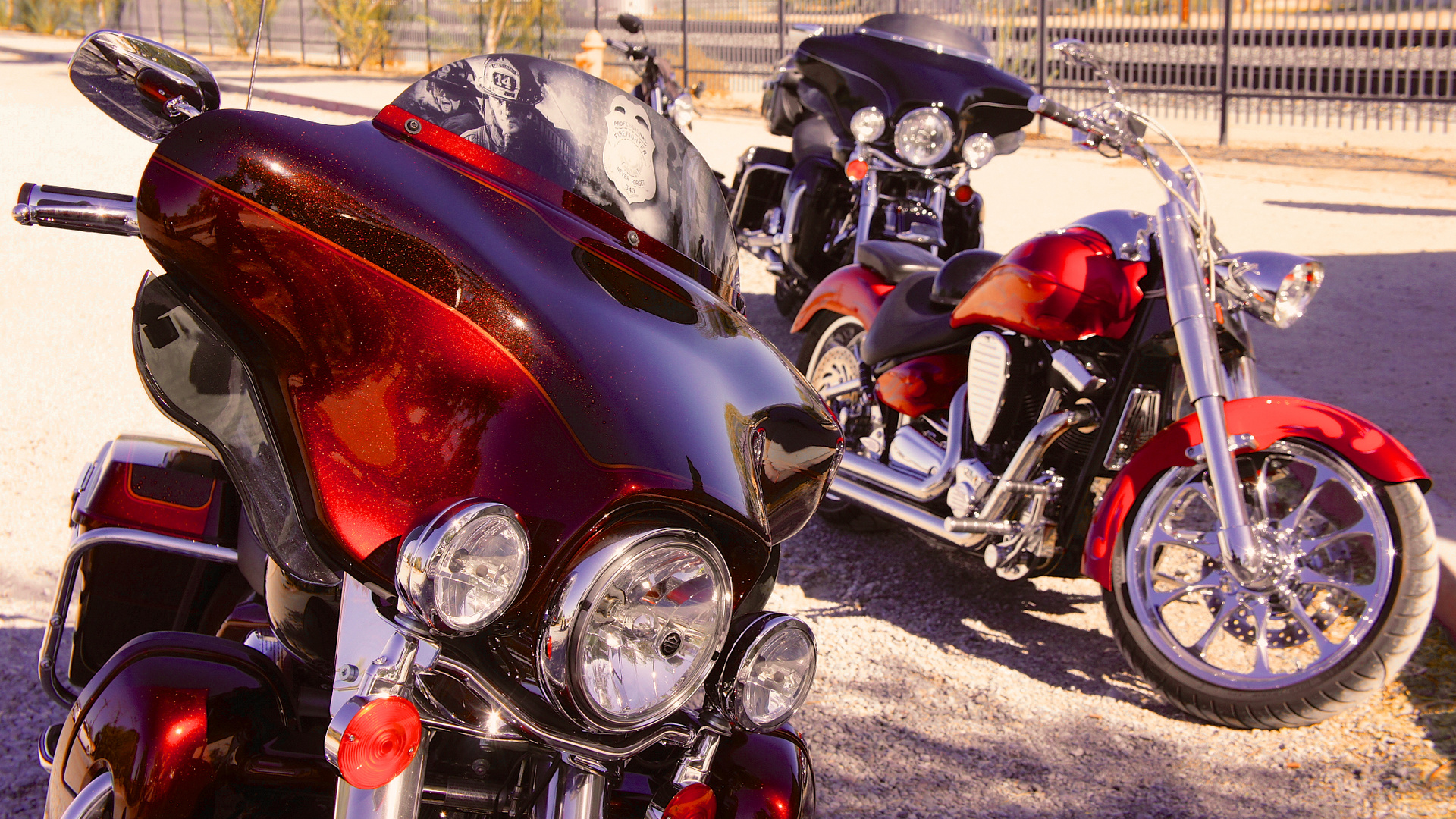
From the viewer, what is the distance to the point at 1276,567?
305cm

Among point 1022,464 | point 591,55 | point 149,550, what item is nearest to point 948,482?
point 1022,464

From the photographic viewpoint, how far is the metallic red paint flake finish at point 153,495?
237cm

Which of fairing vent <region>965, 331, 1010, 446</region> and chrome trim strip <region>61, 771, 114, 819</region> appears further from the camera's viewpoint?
fairing vent <region>965, 331, 1010, 446</region>

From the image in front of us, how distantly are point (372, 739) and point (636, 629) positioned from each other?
0.33 meters

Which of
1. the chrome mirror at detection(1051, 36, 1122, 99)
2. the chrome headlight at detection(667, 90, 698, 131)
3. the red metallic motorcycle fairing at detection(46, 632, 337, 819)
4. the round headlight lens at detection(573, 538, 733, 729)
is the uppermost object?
the chrome mirror at detection(1051, 36, 1122, 99)

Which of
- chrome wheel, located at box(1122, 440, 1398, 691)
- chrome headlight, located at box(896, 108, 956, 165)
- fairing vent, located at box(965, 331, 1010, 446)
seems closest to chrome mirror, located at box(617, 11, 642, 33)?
chrome headlight, located at box(896, 108, 956, 165)

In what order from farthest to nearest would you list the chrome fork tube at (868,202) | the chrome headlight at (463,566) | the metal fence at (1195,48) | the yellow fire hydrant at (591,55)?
the metal fence at (1195,48), the yellow fire hydrant at (591,55), the chrome fork tube at (868,202), the chrome headlight at (463,566)

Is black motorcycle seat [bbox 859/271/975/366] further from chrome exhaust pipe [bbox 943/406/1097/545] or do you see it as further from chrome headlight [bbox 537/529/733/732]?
chrome headlight [bbox 537/529/733/732]

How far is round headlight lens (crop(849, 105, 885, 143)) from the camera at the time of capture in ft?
19.2

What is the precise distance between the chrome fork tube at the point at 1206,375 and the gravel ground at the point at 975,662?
55 cm

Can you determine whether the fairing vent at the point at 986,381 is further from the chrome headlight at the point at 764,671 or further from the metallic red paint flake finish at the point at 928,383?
the chrome headlight at the point at 764,671

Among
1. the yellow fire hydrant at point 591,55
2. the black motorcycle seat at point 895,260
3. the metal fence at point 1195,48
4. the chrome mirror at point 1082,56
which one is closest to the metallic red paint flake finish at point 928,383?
the black motorcycle seat at point 895,260

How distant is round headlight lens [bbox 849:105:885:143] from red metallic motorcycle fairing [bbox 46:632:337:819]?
4.57m

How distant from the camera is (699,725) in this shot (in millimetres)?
1689
